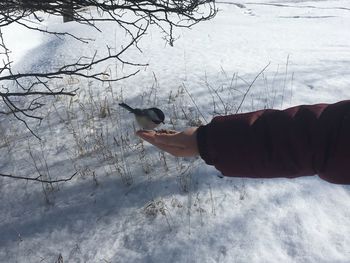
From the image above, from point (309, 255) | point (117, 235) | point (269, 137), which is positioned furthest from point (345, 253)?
point (269, 137)

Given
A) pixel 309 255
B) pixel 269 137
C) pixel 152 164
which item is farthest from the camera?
pixel 152 164

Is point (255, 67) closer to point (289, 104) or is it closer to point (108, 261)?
point (289, 104)

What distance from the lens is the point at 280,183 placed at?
2.90 metres

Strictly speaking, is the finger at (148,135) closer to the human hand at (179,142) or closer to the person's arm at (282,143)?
the human hand at (179,142)

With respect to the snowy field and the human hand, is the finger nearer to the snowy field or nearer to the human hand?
the human hand

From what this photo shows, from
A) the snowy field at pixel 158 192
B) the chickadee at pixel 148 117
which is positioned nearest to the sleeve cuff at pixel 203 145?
the chickadee at pixel 148 117

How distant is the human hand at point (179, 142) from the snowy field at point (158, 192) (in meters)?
1.34

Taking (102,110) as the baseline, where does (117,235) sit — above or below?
below

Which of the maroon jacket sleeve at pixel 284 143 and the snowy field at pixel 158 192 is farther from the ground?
the maroon jacket sleeve at pixel 284 143

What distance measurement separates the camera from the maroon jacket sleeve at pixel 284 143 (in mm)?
951

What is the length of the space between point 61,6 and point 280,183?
189 centimetres

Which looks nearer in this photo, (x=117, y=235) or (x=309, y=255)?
(x=309, y=255)

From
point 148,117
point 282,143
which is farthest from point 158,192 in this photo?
point 282,143

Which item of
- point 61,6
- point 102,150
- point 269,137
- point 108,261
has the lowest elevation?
point 108,261
